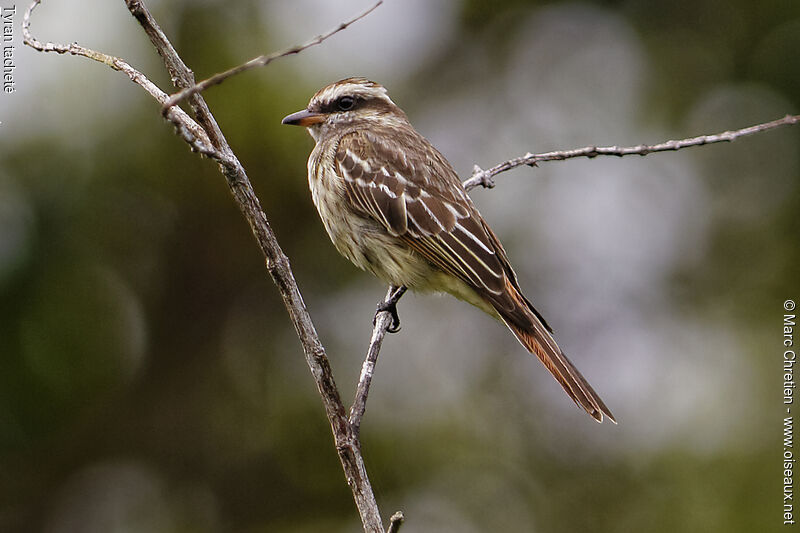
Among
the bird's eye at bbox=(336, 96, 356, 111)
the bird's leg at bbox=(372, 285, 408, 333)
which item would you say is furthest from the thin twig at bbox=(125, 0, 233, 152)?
the bird's eye at bbox=(336, 96, 356, 111)

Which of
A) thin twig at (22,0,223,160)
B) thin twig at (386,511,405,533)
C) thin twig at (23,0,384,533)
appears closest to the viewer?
thin twig at (386,511,405,533)

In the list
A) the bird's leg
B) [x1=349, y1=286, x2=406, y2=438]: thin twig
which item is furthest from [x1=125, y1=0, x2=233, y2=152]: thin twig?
the bird's leg

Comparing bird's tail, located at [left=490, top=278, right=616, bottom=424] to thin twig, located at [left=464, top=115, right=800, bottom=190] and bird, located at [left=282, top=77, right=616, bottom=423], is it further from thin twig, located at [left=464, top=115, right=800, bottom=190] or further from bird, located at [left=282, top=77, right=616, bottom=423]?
thin twig, located at [left=464, top=115, right=800, bottom=190]

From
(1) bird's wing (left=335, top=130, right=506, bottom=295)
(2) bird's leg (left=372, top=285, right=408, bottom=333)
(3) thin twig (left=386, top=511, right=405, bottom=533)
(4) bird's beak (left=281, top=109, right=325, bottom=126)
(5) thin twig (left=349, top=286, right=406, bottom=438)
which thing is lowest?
(3) thin twig (left=386, top=511, right=405, bottom=533)

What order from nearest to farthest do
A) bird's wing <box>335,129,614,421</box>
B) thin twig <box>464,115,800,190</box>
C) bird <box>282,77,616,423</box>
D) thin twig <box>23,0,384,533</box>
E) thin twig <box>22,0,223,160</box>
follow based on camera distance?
1. thin twig <box>22,0,223,160</box>
2. thin twig <box>23,0,384,533</box>
3. thin twig <box>464,115,800,190</box>
4. bird's wing <box>335,129,614,421</box>
5. bird <box>282,77,616,423</box>

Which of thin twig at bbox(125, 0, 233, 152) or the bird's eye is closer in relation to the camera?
thin twig at bbox(125, 0, 233, 152)

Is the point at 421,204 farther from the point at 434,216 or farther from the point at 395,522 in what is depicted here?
the point at 395,522

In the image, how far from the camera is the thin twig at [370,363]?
3.72 metres

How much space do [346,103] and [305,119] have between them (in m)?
0.34

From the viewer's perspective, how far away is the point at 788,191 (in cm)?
958

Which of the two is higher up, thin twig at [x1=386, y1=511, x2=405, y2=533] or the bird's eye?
the bird's eye

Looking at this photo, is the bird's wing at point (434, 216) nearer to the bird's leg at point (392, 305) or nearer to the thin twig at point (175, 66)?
the bird's leg at point (392, 305)

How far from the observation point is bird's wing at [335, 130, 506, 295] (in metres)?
5.29

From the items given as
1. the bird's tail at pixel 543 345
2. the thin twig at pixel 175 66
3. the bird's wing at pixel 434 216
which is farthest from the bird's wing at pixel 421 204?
the thin twig at pixel 175 66
